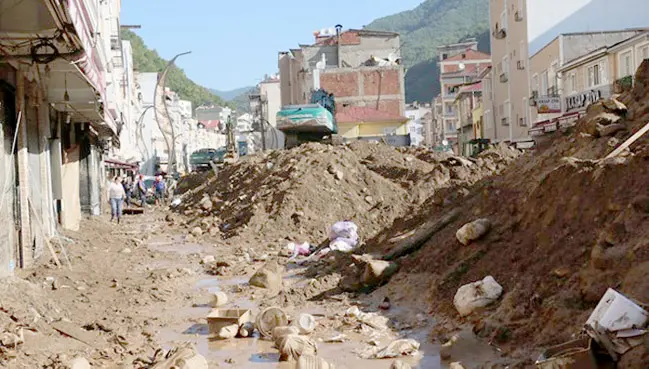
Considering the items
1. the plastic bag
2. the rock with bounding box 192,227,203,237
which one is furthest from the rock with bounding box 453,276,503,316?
the rock with bounding box 192,227,203,237

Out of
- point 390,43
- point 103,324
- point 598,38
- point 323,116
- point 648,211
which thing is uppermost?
point 390,43

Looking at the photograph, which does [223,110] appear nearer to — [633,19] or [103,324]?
[633,19]

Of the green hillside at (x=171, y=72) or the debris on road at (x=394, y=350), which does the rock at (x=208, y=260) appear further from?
the green hillside at (x=171, y=72)

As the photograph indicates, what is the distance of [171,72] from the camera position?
437ft

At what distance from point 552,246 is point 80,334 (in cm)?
519

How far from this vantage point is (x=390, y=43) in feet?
210

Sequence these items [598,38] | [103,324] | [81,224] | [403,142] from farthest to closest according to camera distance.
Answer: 1. [403,142]
2. [598,38]
3. [81,224]
4. [103,324]

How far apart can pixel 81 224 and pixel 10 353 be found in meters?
14.4

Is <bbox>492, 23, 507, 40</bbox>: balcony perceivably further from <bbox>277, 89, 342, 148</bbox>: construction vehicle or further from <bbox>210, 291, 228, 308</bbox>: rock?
<bbox>210, 291, 228, 308</bbox>: rock

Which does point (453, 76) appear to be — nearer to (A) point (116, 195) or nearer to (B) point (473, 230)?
(A) point (116, 195)

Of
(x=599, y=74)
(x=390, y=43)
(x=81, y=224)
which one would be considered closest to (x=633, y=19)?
(x=599, y=74)

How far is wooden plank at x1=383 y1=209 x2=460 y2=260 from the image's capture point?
11.7 meters

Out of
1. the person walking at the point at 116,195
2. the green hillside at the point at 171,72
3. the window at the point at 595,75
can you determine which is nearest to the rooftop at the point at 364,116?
the window at the point at 595,75

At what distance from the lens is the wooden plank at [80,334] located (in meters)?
7.83
